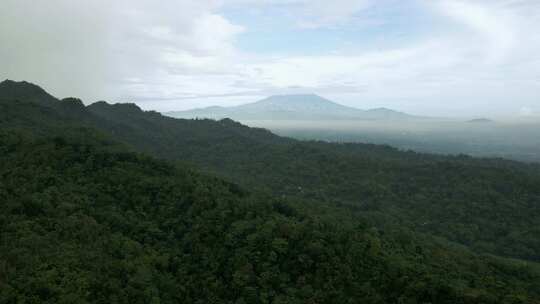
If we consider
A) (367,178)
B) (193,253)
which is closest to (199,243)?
(193,253)

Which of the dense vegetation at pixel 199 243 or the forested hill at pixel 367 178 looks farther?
the forested hill at pixel 367 178

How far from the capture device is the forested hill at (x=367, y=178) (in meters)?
45.6

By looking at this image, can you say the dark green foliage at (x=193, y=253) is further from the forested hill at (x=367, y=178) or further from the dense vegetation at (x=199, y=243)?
the forested hill at (x=367, y=178)

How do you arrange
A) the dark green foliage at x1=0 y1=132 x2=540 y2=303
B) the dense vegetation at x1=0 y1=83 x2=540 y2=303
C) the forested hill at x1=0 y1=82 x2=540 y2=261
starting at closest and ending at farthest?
the dark green foliage at x1=0 y1=132 x2=540 y2=303
the dense vegetation at x1=0 y1=83 x2=540 y2=303
the forested hill at x1=0 y1=82 x2=540 y2=261

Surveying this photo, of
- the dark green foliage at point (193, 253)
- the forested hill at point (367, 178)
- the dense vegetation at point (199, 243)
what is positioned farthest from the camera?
the forested hill at point (367, 178)

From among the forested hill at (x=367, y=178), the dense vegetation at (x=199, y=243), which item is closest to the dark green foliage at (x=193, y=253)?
the dense vegetation at (x=199, y=243)

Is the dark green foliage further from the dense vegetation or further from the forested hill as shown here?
the forested hill

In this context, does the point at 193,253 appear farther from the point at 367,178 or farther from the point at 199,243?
the point at 367,178

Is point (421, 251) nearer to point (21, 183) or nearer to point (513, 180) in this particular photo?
point (21, 183)

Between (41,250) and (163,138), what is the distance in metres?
64.4

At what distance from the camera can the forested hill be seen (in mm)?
45634

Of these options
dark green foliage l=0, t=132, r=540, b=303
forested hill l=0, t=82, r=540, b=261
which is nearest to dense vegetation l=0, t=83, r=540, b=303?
dark green foliage l=0, t=132, r=540, b=303

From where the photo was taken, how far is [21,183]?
96.8 feet

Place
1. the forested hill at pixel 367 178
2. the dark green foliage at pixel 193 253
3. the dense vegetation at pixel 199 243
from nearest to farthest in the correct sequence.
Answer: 1. the dark green foliage at pixel 193 253
2. the dense vegetation at pixel 199 243
3. the forested hill at pixel 367 178
